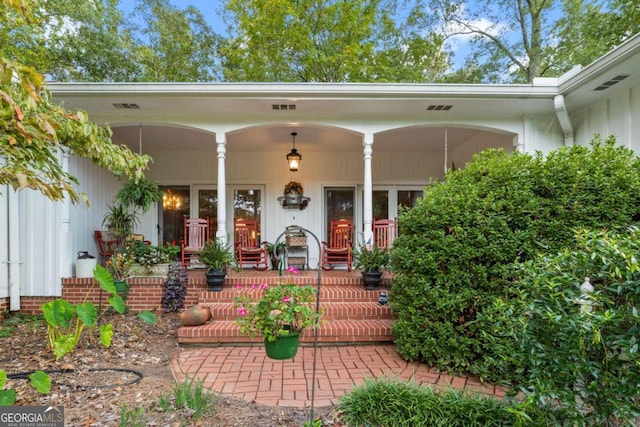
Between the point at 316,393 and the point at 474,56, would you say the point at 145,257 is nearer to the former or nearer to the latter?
the point at 316,393

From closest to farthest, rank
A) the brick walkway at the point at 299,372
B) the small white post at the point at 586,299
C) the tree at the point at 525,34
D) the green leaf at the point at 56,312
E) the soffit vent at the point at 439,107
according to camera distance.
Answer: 1. the small white post at the point at 586,299
2. the brick walkway at the point at 299,372
3. the green leaf at the point at 56,312
4. the soffit vent at the point at 439,107
5. the tree at the point at 525,34

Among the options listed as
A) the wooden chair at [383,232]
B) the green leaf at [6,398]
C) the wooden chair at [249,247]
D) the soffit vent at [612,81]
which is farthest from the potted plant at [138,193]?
the soffit vent at [612,81]

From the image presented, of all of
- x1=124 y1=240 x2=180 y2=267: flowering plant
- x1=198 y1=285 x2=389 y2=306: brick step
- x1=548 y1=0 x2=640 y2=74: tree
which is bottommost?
x1=198 y1=285 x2=389 y2=306: brick step

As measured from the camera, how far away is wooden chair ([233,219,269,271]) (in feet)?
17.4

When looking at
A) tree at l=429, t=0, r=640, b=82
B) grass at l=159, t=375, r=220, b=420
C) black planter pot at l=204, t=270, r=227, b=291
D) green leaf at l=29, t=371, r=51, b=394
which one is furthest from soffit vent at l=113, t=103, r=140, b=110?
tree at l=429, t=0, r=640, b=82

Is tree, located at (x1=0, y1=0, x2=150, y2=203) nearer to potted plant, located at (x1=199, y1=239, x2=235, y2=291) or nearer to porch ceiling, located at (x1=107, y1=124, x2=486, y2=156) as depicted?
potted plant, located at (x1=199, y1=239, x2=235, y2=291)

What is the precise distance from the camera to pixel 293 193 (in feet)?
21.3

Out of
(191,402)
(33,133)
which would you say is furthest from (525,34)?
(191,402)

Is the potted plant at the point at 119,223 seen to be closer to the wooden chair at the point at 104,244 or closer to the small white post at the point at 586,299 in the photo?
the wooden chair at the point at 104,244

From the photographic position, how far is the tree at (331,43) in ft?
32.0

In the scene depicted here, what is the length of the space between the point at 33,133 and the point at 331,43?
9753 mm

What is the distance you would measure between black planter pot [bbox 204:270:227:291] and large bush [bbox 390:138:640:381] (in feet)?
7.37

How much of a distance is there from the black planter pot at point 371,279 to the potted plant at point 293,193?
109 inches

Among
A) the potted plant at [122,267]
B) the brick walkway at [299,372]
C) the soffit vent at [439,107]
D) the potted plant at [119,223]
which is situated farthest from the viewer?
the potted plant at [119,223]
